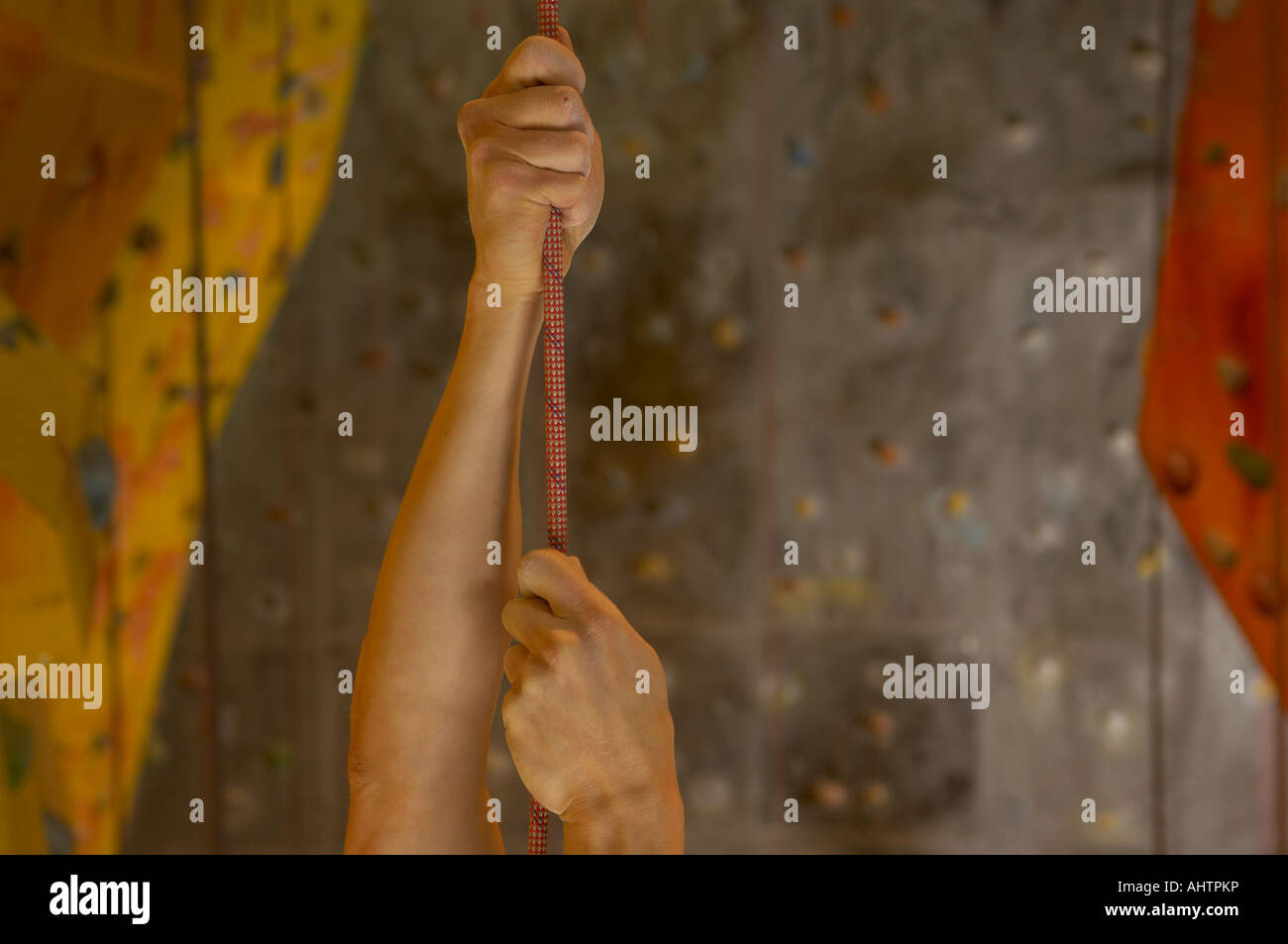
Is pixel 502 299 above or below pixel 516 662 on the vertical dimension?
above

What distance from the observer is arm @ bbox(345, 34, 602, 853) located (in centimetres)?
65

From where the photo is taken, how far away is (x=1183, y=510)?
1.22 metres

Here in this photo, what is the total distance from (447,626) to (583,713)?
13cm

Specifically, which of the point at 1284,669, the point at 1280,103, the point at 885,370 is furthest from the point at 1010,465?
the point at 1280,103

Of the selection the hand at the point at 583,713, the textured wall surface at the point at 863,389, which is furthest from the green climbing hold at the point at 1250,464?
the hand at the point at 583,713

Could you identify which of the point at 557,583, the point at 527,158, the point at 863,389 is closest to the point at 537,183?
the point at 527,158

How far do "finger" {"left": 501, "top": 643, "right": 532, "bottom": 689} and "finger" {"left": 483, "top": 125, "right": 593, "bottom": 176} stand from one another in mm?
346

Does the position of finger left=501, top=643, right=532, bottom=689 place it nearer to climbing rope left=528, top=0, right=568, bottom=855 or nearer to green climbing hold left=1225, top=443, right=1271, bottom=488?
climbing rope left=528, top=0, right=568, bottom=855

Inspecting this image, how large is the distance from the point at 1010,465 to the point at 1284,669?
48 centimetres

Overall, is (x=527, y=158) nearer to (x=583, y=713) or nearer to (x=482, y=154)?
(x=482, y=154)

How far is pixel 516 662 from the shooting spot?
614mm

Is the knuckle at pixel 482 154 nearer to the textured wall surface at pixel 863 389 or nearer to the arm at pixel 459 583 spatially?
the arm at pixel 459 583

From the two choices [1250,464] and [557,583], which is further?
[1250,464]
